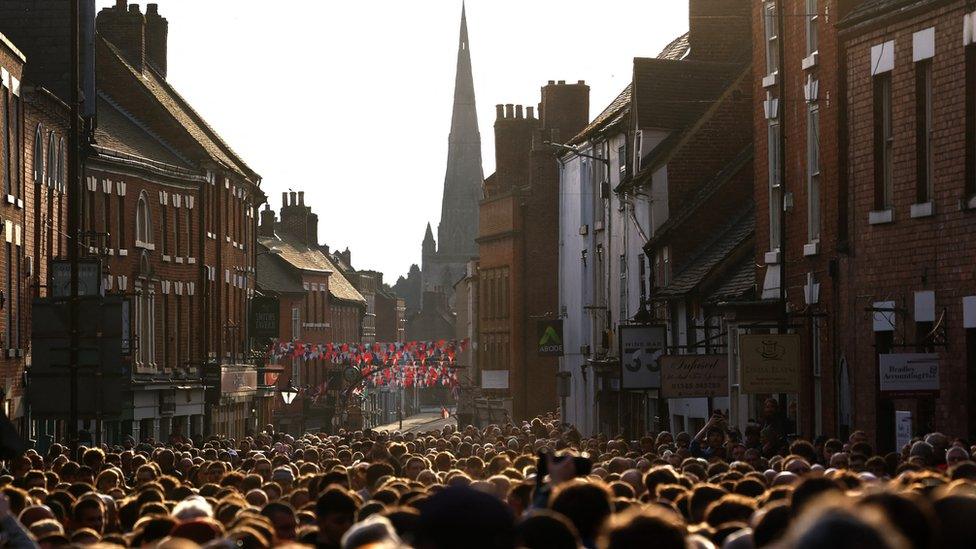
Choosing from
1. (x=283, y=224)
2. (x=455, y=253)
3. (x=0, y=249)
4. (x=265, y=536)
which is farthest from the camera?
(x=455, y=253)

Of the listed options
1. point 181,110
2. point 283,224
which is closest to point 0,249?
point 181,110

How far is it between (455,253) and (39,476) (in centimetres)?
18161

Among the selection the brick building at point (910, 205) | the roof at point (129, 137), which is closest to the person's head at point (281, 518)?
the brick building at point (910, 205)

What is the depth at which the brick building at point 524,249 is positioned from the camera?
68625mm

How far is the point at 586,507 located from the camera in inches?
314

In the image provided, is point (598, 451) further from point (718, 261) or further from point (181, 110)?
point (181, 110)

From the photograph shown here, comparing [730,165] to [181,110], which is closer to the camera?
[730,165]

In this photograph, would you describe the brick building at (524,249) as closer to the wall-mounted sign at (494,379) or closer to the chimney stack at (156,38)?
the wall-mounted sign at (494,379)

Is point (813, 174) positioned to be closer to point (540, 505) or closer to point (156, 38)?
point (540, 505)

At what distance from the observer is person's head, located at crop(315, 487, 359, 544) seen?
379 inches

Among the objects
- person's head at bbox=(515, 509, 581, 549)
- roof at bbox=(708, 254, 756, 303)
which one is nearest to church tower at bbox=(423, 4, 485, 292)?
roof at bbox=(708, 254, 756, 303)

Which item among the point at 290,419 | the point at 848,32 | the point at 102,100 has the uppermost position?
the point at 102,100

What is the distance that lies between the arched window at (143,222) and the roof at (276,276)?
4358 centimetres

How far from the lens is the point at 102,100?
53.9 m
